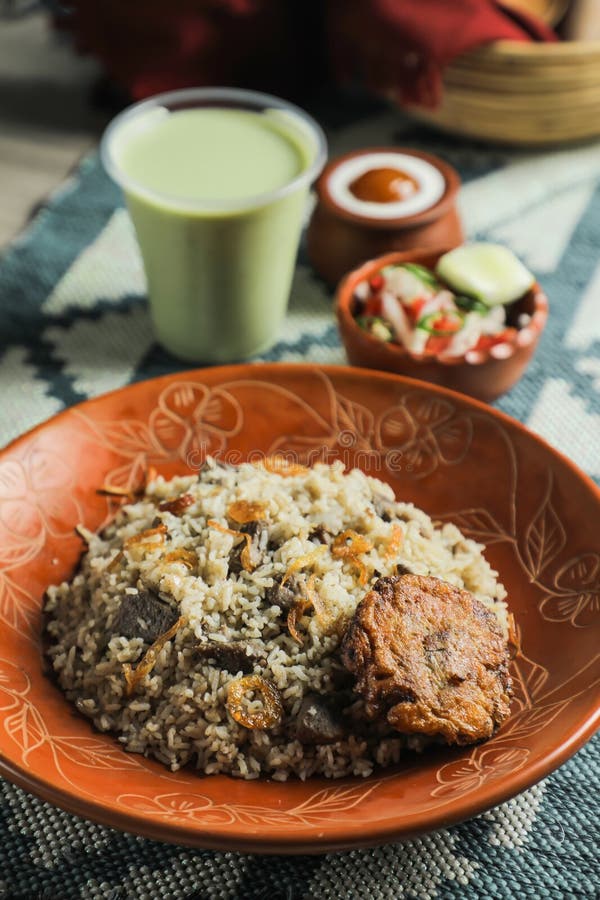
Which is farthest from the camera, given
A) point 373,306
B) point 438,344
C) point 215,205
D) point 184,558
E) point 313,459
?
point 373,306

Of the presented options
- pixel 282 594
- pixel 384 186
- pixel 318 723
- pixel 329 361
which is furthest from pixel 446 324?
pixel 318 723

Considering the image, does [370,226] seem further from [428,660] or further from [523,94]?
[428,660]

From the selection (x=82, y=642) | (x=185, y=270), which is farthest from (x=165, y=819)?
(x=185, y=270)

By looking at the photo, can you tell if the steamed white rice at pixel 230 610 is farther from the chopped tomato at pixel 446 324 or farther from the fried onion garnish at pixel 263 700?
the chopped tomato at pixel 446 324

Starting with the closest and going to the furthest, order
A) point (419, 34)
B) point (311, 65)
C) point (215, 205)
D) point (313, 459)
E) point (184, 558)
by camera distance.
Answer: point (184, 558), point (313, 459), point (215, 205), point (419, 34), point (311, 65)

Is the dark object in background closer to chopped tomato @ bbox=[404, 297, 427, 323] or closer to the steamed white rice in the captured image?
chopped tomato @ bbox=[404, 297, 427, 323]

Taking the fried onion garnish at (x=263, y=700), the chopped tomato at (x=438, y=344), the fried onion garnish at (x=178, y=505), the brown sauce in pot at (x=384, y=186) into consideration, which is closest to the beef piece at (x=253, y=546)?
the fried onion garnish at (x=178, y=505)

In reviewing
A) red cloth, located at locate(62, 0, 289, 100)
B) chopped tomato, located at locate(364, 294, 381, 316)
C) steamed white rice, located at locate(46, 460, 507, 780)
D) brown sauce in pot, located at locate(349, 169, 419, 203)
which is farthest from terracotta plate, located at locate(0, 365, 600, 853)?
red cloth, located at locate(62, 0, 289, 100)
